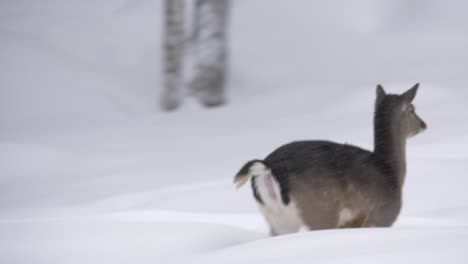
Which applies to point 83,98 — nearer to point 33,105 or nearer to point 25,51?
point 33,105

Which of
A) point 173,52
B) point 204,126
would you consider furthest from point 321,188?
point 173,52

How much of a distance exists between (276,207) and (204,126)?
530cm

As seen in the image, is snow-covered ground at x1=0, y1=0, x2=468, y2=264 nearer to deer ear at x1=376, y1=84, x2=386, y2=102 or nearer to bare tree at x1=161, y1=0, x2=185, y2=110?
bare tree at x1=161, y1=0, x2=185, y2=110

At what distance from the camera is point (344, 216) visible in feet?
10.9

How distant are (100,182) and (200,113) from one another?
355 cm

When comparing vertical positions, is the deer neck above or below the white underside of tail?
above

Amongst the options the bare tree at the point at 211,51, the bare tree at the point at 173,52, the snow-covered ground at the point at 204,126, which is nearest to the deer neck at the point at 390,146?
the snow-covered ground at the point at 204,126

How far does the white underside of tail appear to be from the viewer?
3.28 metres

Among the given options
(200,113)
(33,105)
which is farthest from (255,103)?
(33,105)

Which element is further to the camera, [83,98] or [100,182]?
[83,98]

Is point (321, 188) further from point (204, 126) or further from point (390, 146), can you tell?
point (204, 126)

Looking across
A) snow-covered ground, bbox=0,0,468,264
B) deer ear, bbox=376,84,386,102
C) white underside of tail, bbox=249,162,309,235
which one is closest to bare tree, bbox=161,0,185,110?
snow-covered ground, bbox=0,0,468,264

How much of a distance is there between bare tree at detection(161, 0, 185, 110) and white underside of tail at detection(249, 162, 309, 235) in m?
6.69

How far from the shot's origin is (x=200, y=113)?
9422mm
